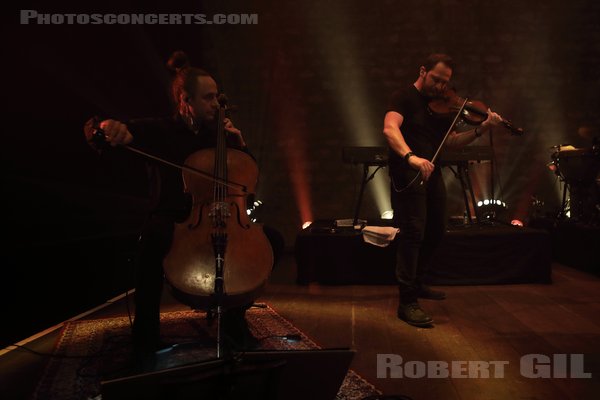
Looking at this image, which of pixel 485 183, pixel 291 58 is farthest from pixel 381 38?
pixel 485 183

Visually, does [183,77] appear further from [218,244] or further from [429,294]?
[429,294]

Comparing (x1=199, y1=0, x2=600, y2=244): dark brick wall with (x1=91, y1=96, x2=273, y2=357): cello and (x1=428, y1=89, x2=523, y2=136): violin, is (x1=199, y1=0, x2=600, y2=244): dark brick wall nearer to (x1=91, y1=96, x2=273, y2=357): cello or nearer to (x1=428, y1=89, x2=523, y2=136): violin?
(x1=428, y1=89, x2=523, y2=136): violin

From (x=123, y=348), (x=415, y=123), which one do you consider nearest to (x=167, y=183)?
(x=123, y=348)

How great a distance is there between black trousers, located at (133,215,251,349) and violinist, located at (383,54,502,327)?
1224 millimetres

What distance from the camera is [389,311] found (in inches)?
106

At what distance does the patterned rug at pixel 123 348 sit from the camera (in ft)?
5.21

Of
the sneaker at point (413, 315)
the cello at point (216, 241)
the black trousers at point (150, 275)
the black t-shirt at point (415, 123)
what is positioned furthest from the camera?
the black t-shirt at point (415, 123)

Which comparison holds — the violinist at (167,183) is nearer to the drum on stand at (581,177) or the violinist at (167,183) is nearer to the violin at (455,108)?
the violin at (455,108)

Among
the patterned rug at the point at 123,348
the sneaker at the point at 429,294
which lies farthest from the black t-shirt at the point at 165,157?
the sneaker at the point at 429,294

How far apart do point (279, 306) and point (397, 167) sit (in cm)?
112

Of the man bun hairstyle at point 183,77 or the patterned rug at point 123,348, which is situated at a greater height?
the man bun hairstyle at point 183,77

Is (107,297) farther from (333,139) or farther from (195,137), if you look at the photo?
(333,139)

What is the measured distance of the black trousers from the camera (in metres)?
1.76

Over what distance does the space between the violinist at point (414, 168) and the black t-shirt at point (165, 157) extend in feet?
3.41
